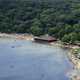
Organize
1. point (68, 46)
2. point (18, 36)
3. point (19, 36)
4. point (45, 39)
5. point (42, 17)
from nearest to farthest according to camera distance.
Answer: point (68, 46) → point (45, 39) → point (19, 36) → point (18, 36) → point (42, 17)

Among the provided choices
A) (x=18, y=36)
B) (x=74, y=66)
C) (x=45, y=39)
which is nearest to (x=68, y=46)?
(x=45, y=39)

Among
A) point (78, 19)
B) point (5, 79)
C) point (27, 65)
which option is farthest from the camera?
point (78, 19)

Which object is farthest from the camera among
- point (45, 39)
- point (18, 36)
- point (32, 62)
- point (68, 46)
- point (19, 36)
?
point (18, 36)

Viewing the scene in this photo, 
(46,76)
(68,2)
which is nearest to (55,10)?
(68,2)

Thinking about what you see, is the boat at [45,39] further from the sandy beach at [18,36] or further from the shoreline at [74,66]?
the shoreline at [74,66]

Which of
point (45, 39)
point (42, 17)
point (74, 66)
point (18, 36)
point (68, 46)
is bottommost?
point (18, 36)

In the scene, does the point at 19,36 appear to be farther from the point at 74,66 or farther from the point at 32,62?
the point at 74,66

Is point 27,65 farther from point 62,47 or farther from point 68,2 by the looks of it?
point 68,2
